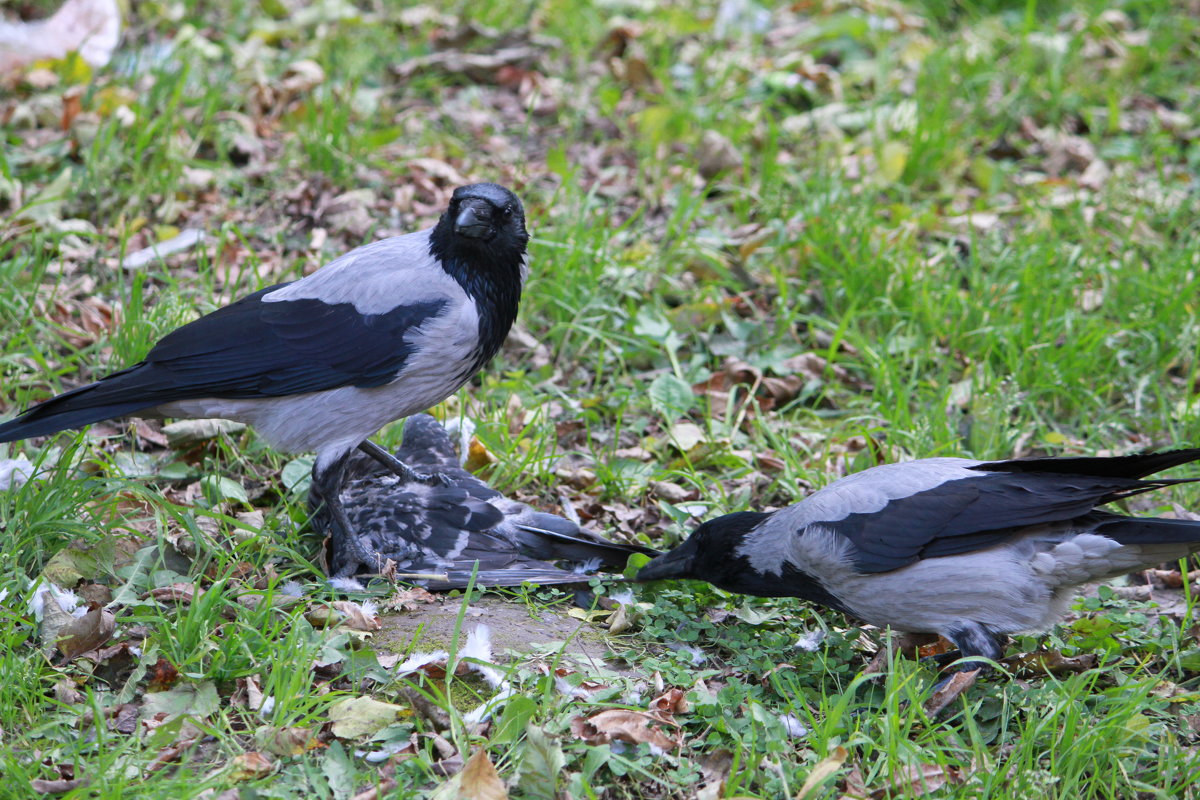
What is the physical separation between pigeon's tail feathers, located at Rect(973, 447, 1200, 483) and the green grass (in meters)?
0.63

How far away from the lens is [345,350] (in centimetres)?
400

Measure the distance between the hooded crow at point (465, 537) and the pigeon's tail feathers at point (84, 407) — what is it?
0.75 m

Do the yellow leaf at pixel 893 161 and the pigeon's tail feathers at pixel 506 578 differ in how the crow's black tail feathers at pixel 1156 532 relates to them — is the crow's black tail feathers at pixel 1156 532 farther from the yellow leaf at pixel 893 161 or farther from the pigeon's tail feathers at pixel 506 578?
the yellow leaf at pixel 893 161

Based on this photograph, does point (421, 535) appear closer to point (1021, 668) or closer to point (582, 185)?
point (1021, 668)

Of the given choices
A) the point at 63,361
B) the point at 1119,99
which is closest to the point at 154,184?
the point at 63,361

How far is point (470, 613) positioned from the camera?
12.5 ft

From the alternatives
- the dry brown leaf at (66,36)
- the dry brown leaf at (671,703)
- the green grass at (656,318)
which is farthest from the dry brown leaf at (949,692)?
the dry brown leaf at (66,36)

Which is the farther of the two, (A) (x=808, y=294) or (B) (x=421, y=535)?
(A) (x=808, y=294)

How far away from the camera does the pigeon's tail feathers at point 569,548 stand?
13.7 feet

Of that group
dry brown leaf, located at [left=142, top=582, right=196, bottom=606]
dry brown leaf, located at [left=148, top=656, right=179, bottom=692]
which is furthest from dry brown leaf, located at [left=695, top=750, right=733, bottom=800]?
dry brown leaf, located at [left=142, top=582, right=196, bottom=606]

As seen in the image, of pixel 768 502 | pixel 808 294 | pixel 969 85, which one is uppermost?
pixel 969 85

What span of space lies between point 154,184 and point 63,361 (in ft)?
4.64

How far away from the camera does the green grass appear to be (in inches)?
126

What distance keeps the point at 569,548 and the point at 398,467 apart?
0.78 metres
